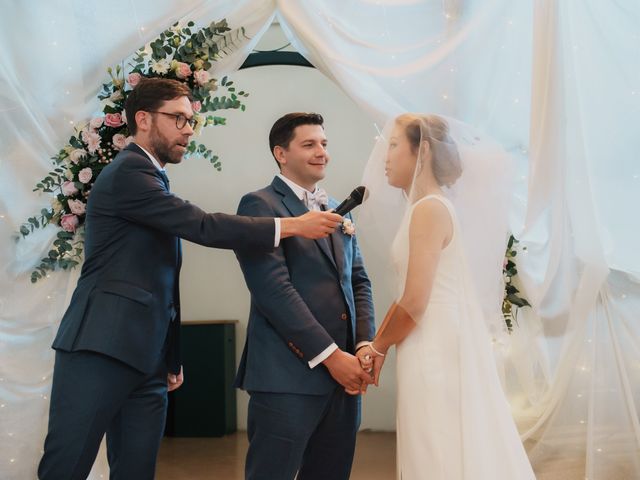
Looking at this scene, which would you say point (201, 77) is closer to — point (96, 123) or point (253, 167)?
point (96, 123)

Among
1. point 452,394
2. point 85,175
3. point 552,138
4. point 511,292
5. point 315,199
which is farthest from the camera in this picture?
point 511,292

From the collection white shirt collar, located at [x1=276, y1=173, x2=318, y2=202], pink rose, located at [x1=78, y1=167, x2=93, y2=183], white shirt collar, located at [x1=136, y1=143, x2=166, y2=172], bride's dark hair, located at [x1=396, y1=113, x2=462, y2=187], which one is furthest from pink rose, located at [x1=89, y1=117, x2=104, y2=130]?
bride's dark hair, located at [x1=396, y1=113, x2=462, y2=187]

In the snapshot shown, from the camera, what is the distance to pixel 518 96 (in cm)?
357

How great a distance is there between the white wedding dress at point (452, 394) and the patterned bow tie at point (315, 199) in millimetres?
511

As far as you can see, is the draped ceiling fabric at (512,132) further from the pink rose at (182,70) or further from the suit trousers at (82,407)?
the suit trousers at (82,407)

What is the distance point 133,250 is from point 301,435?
0.86 meters

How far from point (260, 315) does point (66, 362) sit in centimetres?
68

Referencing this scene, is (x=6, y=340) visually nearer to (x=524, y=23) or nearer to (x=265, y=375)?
(x=265, y=375)

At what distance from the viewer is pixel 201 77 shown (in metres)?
3.62

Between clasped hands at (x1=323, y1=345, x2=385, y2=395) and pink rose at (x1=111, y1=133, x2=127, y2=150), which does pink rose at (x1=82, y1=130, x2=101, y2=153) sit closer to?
pink rose at (x1=111, y1=133, x2=127, y2=150)

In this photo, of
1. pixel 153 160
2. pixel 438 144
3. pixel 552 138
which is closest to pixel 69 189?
pixel 153 160

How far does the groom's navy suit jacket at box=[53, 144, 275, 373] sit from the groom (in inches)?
6.8

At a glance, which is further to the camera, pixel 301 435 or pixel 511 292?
pixel 511 292

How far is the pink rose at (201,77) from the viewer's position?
3612 mm
